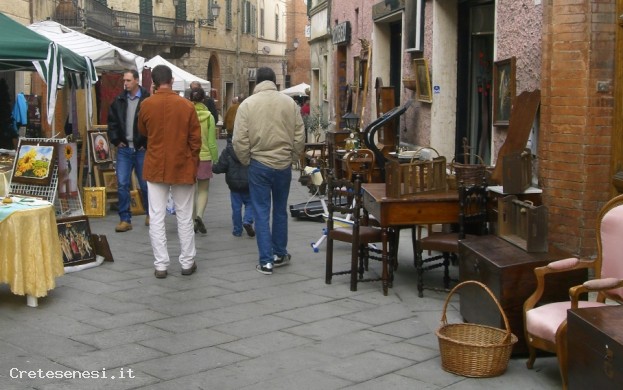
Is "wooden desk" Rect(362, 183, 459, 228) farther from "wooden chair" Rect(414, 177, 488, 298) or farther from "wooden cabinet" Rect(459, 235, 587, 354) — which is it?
"wooden cabinet" Rect(459, 235, 587, 354)

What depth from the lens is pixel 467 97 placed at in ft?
37.4

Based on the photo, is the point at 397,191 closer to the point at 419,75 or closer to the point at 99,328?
the point at 99,328

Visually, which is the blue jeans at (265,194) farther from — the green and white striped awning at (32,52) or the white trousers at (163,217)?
the green and white striped awning at (32,52)

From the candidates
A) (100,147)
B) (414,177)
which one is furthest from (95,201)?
(414,177)

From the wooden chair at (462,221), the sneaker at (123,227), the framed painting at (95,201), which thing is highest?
the wooden chair at (462,221)

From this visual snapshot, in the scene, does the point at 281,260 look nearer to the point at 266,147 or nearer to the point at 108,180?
the point at 266,147

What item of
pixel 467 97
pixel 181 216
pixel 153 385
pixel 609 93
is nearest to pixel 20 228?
pixel 181 216

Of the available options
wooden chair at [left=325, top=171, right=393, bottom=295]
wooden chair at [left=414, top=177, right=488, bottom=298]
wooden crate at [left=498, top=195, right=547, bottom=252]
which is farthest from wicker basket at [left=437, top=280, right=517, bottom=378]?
wooden chair at [left=325, top=171, right=393, bottom=295]

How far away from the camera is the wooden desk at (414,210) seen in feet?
22.9

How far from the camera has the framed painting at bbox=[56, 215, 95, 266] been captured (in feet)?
26.3

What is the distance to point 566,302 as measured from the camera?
16.9 ft

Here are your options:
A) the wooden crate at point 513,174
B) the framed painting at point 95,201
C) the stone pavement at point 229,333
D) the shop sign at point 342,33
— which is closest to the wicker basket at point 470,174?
the wooden crate at point 513,174

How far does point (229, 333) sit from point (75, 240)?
2625mm

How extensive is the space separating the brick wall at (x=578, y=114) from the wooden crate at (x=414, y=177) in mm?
861
